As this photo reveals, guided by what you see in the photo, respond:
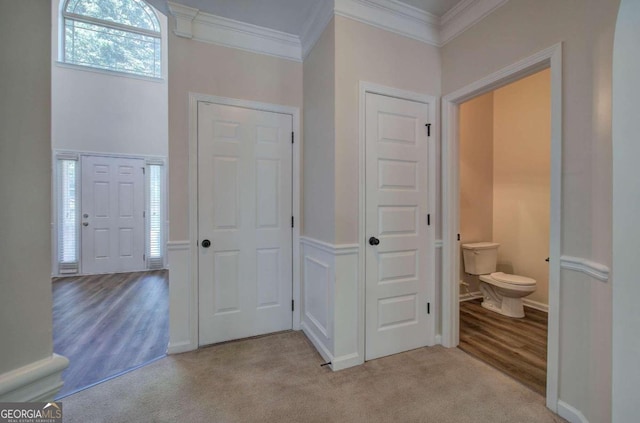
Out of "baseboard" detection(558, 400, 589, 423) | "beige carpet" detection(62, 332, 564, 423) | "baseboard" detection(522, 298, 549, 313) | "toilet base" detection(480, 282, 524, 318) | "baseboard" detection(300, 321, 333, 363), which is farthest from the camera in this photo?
"baseboard" detection(522, 298, 549, 313)

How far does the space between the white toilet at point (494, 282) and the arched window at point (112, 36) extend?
19.6 feet

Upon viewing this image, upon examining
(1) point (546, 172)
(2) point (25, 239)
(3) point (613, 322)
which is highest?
(1) point (546, 172)

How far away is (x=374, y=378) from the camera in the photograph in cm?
184

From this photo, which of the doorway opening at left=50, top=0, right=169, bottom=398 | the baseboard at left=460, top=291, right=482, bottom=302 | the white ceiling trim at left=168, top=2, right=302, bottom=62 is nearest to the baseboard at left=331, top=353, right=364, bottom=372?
the baseboard at left=460, top=291, right=482, bottom=302

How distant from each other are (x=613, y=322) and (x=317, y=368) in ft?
5.51

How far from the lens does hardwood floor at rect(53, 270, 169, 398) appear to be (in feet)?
6.47

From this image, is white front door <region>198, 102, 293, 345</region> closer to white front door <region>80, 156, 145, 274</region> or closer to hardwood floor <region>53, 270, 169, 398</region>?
hardwood floor <region>53, 270, 169, 398</region>

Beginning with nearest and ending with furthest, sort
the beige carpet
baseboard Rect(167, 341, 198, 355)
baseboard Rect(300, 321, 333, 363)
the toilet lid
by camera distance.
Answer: the beige carpet < baseboard Rect(300, 321, 333, 363) < baseboard Rect(167, 341, 198, 355) < the toilet lid

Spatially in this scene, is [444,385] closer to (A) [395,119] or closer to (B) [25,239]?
(A) [395,119]

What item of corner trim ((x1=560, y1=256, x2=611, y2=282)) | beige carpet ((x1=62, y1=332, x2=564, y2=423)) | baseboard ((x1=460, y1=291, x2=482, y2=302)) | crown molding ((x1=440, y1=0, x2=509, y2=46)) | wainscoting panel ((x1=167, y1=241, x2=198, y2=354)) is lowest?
beige carpet ((x1=62, y1=332, x2=564, y2=423))

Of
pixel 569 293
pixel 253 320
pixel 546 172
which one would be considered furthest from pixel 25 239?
pixel 546 172

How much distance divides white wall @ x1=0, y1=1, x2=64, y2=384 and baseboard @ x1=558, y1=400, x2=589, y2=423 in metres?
2.31

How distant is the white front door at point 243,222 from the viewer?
89.1 inches

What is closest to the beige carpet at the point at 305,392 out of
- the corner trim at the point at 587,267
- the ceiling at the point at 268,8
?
the corner trim at the point at 587,267
